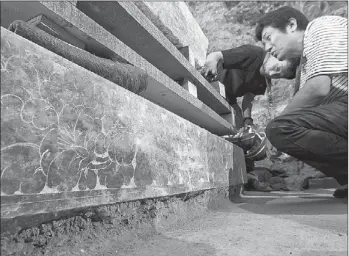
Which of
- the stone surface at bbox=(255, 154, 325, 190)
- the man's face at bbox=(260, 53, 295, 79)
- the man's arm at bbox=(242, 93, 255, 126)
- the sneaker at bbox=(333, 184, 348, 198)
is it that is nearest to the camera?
the sneaker at bbox=(333, 184, 348, 198)

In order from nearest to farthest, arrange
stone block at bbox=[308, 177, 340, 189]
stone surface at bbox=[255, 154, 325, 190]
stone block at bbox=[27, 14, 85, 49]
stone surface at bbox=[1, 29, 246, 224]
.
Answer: stone surface at bbox=[1, 29, 246, 224] < stone block at bbox=[27, 14, 85, 49] < stone block at bbox=[308, 177, 340, 189] < stone surface at bbox=[255, 154, 325, 190]

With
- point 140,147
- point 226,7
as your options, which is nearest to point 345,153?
point 140,147

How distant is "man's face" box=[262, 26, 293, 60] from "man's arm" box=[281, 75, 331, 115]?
0.52m

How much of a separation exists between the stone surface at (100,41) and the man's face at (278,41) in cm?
92

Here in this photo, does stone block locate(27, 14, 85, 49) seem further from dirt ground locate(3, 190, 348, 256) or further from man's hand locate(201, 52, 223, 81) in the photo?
man's hand locate(201, 52, 223, 81)

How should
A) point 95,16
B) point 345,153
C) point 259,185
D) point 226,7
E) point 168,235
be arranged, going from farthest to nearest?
→ point 226,7, point 259,185, point 345,153, point 95,16, point 168,235

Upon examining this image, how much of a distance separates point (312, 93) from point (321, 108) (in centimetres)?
15

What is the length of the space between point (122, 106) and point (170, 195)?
0.53 meters

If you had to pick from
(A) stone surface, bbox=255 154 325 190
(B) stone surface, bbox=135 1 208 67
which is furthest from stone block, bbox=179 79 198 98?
(A) stone surface, bbox=255 154 325 190

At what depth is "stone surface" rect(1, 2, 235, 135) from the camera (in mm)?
959

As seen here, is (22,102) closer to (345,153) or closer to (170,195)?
(170,195)

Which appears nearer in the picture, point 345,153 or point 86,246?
point 86,246

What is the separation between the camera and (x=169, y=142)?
1.33 meters

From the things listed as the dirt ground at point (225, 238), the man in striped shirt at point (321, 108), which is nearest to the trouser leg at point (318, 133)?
the man in striped shirt at point (321, 108)
